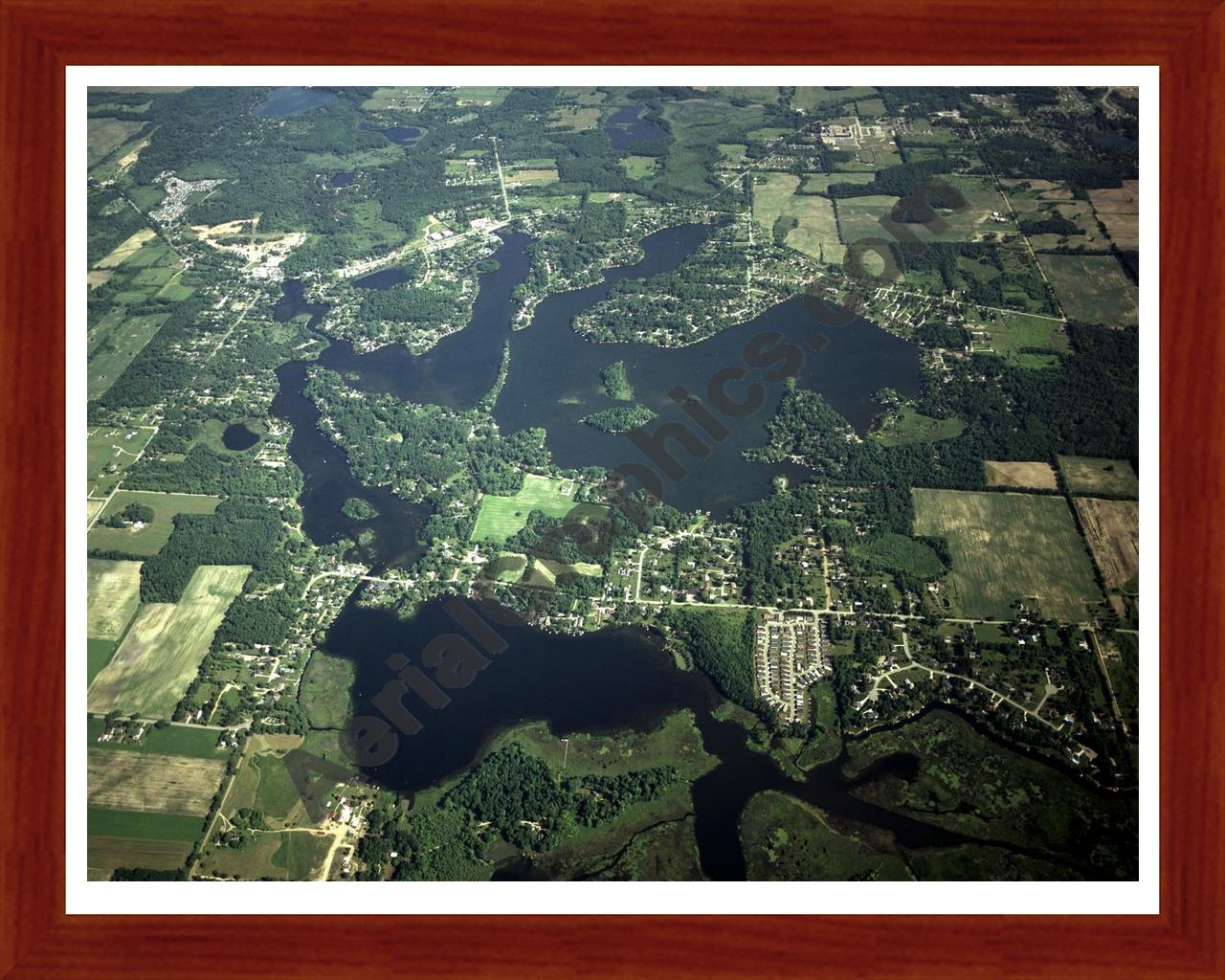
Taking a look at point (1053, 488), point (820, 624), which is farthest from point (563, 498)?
point (1053, 488)

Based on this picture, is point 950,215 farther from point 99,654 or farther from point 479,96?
point 99,654

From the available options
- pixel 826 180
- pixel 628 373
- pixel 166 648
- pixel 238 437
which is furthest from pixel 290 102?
pixel 166 648

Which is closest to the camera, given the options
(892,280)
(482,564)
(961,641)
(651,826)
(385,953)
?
(385,953)

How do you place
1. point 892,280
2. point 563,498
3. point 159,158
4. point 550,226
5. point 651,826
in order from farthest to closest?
point 159,158, point 550,226, point 892,280, point 563,498, point 651,826

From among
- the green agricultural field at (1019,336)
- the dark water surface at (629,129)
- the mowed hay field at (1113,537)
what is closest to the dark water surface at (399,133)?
Result: the dark water surface at (629,129)

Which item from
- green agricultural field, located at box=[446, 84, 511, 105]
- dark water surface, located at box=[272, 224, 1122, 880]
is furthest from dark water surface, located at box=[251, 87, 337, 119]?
dark water surface, located at box=[272, 224, 1122, 880]

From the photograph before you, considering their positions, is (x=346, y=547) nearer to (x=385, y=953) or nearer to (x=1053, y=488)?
(x=1053, y=488)
